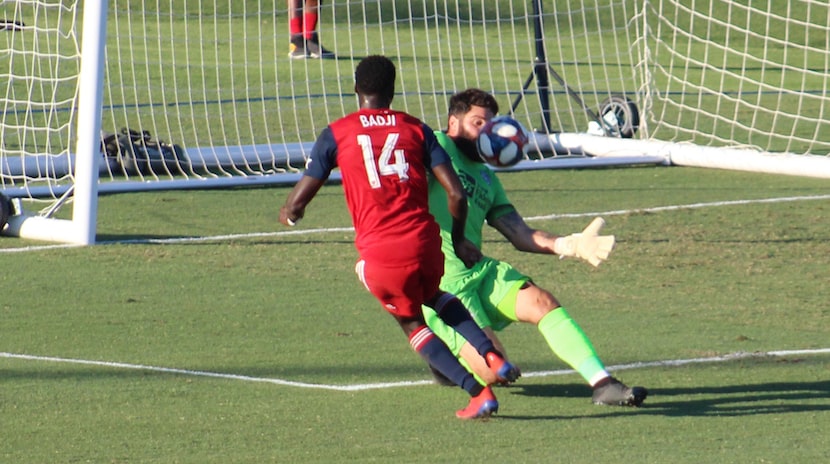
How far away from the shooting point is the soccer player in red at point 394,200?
6094 mm

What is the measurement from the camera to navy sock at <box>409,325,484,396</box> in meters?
6.11

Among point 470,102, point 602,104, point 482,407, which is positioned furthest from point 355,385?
point 602,104

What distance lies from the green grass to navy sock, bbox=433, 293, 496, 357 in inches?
11.9

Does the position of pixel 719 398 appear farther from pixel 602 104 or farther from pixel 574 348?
pixel 602 104

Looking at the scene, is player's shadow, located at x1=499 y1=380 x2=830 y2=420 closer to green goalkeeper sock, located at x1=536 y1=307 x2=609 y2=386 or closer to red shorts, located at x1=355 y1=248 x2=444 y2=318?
green goalkeeper sock, located at x1=536 y1=307 x2=609 y2=386

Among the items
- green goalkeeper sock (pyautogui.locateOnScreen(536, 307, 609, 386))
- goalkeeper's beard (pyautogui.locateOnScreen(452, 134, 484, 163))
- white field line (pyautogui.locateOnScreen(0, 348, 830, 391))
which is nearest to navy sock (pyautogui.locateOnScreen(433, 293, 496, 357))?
green goalkeeper sock (pyautogui.locateOnScreen(536, 307, 609, 386))

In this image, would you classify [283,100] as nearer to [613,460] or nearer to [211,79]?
[211,79]

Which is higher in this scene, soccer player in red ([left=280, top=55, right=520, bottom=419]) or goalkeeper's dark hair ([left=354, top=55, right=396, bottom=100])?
goalkeeper's dark hair ([left=354, top=55, right=396, bottom=100])

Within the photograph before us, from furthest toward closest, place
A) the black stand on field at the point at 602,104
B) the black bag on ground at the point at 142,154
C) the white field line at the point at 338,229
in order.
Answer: the black stand on field at the point at 602,104 < the black bag on ground at the point at 142,154 < the white field line at the point at 338,229

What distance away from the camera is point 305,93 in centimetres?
1848

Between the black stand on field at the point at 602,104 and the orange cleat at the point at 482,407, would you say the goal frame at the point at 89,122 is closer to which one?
the orange cleat at the point at 482,407

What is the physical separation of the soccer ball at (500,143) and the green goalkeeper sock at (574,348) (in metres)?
0.71

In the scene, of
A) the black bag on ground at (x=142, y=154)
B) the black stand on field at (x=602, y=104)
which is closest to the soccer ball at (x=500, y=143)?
the black bag on ground at (x=142, y=154)

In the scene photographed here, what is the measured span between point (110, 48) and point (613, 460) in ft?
51.2
